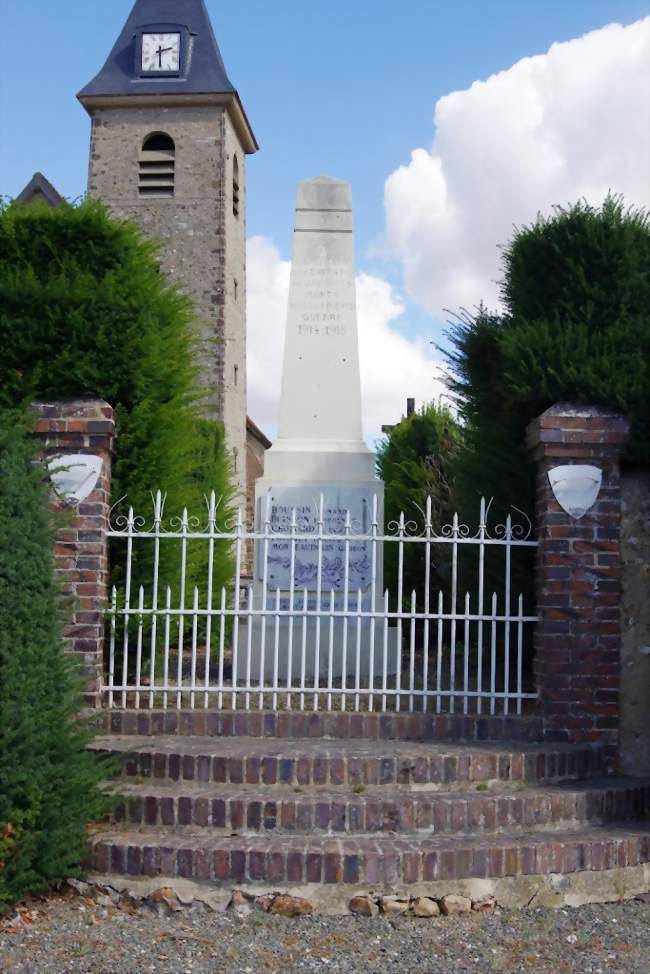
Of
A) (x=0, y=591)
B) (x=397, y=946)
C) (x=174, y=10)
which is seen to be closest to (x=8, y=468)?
(x=0, y=591)

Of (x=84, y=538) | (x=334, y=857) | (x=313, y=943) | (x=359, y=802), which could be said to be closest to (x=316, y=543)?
(x=84, y=538)

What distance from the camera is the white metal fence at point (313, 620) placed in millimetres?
6109

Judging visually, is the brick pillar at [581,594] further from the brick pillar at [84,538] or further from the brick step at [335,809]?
the brick pillar at [84,538]

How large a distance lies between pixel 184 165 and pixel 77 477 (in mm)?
18692

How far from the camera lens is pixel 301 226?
26.2 ft

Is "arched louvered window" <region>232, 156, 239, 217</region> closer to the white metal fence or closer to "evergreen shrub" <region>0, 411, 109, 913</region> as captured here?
the white metal fence

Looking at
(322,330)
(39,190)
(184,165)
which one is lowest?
(322,330)

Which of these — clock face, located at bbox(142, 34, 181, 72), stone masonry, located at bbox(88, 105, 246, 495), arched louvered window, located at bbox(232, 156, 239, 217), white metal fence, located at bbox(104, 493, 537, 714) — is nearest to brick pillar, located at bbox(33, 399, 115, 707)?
white metal fence, located at bbox(104, 493, 537, 714)

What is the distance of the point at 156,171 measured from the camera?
2330 centimetres

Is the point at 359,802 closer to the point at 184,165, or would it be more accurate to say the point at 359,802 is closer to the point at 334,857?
the point at 334,857

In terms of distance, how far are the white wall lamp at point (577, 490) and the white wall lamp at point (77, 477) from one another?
8.78 ft

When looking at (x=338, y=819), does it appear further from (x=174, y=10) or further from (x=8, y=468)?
(x=174, y=10)

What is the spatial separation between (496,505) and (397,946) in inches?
133

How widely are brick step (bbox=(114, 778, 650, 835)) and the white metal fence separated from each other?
3.08 feet
